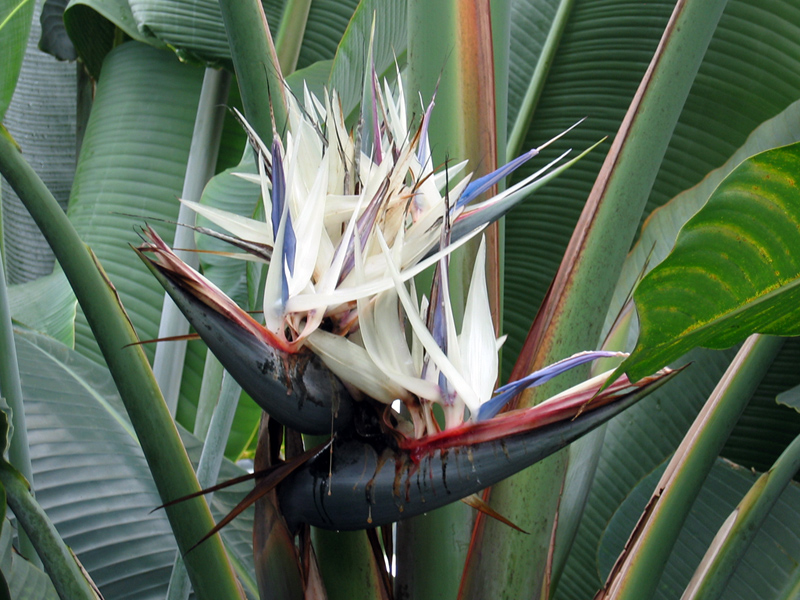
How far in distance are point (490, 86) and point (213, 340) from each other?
0.25 metres

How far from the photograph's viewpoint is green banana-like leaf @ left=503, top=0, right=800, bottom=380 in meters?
0.65

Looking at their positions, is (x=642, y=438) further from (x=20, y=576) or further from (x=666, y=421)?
(x=20, y=576)

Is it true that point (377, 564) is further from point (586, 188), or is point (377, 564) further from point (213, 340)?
point (586, 188)

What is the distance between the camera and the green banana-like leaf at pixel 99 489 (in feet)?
1.90

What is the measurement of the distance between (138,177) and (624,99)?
0.72 metres

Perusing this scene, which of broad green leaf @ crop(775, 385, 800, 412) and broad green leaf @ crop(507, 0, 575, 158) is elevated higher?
broad green leaf @ crop(507, 0, 575, 158)

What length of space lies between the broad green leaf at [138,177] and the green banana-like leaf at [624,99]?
53 cm

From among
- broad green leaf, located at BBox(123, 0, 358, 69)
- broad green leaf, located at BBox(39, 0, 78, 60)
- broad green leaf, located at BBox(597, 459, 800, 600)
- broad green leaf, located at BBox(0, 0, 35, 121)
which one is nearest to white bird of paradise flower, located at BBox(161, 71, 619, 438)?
broad green leaf, located at BBox(0, 0, 35, 121)

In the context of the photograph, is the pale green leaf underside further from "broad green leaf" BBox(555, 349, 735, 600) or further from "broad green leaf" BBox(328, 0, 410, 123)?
"broad green leaf" BBox(555, 349, 735, 600)

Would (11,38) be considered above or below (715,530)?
above

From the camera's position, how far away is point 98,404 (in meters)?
0.70

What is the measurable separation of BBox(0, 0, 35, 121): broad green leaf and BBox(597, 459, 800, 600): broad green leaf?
0.64m

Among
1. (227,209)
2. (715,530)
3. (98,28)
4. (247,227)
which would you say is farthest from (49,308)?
(715,530)

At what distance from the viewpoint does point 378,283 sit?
0.26 m
